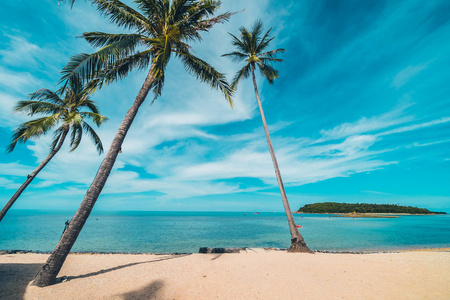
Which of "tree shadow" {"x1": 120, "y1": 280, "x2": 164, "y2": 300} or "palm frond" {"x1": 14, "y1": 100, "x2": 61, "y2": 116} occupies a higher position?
"palm frond" {"x1": 14, "y1": 100, "x2": 61, "y2": 116}

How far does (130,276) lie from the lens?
6.65 metres

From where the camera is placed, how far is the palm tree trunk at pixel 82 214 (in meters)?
5.72

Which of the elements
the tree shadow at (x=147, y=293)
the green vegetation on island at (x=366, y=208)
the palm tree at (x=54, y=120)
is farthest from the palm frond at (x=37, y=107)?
the green vegetation on island at (x=366, y=208)

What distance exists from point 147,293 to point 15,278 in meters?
4.68

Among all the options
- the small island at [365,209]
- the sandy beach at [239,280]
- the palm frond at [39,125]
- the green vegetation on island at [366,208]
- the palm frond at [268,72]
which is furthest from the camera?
the green vegetation on island at [366,208]

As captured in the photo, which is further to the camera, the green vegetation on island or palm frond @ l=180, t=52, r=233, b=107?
the green vegetation on island

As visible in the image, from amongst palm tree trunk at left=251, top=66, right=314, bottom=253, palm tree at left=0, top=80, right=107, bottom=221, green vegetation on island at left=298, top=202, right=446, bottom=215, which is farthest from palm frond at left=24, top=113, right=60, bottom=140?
green vegetation on island at left=298, top=202, right=446, bottom=215

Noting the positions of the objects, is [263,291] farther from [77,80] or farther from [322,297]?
[77,80]

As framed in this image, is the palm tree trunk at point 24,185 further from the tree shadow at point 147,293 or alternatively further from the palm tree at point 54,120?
the tree shadow at point 147,293

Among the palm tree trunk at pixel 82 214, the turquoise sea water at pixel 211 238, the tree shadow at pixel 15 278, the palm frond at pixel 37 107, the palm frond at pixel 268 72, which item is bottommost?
the turquoise sea water at pixel 211 238

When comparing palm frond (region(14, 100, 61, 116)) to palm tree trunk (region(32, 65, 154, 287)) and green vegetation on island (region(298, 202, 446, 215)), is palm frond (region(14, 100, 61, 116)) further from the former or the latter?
green vegetation on island (region(298, 202, 446, 215))

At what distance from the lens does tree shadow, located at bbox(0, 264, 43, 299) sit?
5.15 meters

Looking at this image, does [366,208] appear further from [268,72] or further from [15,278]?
[15,278]

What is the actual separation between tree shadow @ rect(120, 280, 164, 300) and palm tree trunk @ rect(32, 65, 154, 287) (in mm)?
2399
